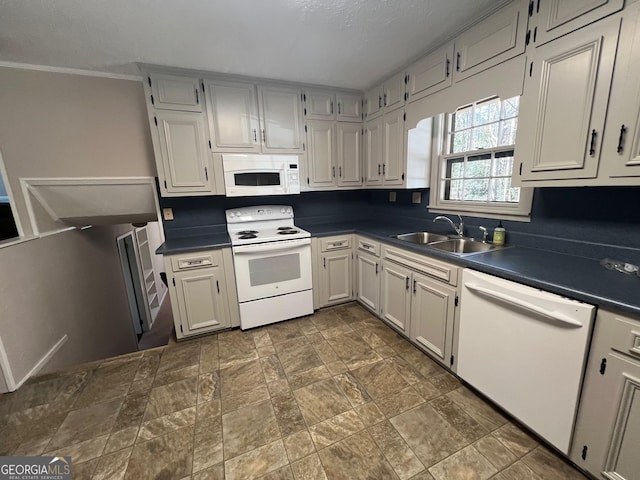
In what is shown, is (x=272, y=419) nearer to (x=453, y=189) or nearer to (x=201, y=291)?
(x=201, y=291)

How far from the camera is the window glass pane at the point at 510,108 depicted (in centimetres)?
185

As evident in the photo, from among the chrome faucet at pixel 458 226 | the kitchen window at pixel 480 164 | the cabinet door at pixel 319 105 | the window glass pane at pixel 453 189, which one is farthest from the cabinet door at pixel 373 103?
the chrome faucet at pixel 458 226

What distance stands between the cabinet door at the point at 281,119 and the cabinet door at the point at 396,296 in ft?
5.05

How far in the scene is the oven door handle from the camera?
235cm

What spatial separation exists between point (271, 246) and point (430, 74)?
1959 mm

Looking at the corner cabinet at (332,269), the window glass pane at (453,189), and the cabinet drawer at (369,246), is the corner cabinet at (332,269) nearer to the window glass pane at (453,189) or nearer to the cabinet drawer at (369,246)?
the cabinet drawer at (369,246)

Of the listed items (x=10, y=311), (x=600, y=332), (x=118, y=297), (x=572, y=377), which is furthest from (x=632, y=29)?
(x=118, y=297)

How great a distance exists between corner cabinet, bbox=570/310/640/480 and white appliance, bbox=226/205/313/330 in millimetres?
2027

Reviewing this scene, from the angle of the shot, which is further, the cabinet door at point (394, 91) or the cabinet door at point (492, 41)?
the cabinet door at point (394, 91)

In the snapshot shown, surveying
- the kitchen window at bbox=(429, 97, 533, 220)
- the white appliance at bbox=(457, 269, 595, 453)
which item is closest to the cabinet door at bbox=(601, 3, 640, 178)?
the kitchen window at bbox=(429, 97, 533, 220)

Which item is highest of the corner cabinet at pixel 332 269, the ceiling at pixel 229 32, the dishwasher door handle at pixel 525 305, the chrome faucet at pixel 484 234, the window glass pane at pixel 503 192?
the ceiling at pixel 229 32

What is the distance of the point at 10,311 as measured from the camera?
1.78 metres

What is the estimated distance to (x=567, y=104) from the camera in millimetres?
1309

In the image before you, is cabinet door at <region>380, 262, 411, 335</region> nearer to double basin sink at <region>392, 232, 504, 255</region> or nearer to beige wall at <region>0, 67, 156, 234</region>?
double basin sink at <region>392, 232, 504, 255</region>
